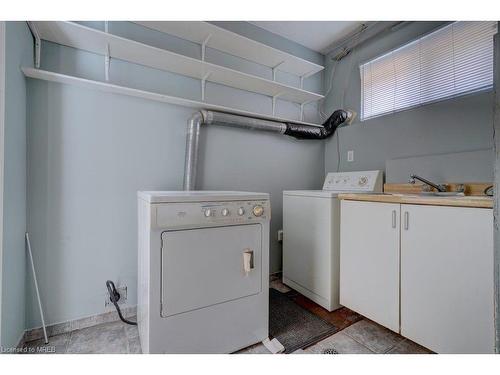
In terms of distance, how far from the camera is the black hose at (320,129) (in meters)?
2.40

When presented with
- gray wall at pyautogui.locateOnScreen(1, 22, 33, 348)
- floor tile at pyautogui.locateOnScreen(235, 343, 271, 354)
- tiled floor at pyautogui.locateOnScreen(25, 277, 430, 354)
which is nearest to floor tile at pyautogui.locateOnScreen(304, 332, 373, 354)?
tiled floor at pyautogui.locateOnScreen(25, 277, 430, 354)

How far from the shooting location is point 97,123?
5.40 feet

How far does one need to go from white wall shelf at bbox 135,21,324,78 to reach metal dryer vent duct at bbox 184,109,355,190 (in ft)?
1.87

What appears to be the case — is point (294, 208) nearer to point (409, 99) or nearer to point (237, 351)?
point (237, 351)

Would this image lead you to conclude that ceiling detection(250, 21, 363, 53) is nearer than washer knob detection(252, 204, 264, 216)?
No

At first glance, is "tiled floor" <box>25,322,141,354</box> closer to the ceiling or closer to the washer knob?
the washer knob

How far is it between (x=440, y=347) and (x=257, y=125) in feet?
6.42

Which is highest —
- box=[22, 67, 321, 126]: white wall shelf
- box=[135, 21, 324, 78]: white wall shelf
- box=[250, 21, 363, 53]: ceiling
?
box=[250, 21, 363, 53]: ceiling

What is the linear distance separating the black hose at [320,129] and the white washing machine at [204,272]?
1.22 meters

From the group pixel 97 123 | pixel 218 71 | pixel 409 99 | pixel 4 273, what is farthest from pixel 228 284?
pixel 409 99

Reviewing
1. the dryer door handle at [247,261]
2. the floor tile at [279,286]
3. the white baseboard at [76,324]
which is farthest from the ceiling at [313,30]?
the white baseboard at [76,324]

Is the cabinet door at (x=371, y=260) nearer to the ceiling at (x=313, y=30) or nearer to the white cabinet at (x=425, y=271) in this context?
the white cabinet at (x=425, y=271)

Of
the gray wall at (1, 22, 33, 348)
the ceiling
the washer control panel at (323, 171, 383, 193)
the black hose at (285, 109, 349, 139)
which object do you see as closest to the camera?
the gray wall at (1, 22, 33, 348)

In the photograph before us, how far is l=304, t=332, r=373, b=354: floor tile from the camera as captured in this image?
137cm
